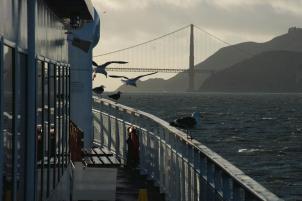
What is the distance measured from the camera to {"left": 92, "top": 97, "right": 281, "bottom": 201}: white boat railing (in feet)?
19.5

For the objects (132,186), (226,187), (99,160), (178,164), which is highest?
(226,187)

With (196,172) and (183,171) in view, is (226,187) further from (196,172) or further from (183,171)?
(183,171)

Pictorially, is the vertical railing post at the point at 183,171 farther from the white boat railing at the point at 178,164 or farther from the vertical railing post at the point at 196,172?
the vertical railing post at the point at 196,172

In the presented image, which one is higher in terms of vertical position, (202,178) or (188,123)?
(188,123)

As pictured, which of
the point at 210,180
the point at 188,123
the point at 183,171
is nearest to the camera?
the point at 210,180

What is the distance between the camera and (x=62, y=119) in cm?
857

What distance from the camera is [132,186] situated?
12078 mm

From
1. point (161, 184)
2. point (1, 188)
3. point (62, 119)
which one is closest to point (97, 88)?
point (161, 184)

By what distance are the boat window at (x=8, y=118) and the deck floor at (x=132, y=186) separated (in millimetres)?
6039

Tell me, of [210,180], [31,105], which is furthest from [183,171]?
[31,105]

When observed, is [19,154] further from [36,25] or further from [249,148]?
[249,148]

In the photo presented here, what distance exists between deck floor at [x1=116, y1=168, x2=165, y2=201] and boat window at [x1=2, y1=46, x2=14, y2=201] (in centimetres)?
604

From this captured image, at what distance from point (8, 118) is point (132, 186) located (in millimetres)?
7554

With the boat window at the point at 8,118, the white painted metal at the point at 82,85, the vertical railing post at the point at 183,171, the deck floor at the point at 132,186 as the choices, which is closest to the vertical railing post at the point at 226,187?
the boat window at the point at 8,118
